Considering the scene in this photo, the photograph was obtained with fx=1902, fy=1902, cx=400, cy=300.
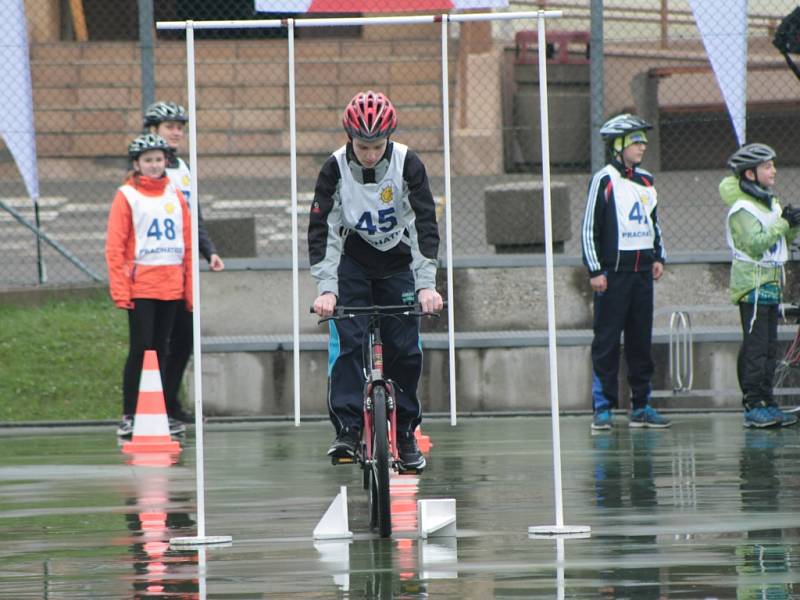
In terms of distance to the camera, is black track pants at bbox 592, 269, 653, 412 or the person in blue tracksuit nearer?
the person in blue tracksuit

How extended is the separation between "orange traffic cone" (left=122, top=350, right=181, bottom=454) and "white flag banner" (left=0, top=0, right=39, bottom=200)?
3.52 m

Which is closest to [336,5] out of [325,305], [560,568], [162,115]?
[162,115]

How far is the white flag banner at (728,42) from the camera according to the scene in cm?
1509

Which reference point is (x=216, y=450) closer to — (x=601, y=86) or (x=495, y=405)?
(x=495, y=405)

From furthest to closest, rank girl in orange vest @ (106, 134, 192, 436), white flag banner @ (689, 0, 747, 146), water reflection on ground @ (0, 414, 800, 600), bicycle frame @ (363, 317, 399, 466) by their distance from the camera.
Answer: white flag banner @ (689, 0, 747, 146) → girl in orange vest @ (106, 134, 192, 436) → bicycle frame @ (363, 317, 399, 466) → water reflection on ground @ (0, 414, 800, 600)

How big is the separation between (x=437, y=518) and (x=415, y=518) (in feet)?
2.55

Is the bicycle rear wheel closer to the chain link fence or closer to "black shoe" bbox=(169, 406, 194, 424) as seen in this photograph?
"black shoe" bbox=(169, 406, 194, 424)

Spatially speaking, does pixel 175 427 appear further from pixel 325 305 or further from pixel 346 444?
pixel 325 305

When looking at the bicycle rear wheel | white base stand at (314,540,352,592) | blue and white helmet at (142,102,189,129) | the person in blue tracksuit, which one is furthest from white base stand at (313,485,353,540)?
blue and white helmet at (142,102,189,129)

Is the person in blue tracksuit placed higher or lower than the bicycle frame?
higher

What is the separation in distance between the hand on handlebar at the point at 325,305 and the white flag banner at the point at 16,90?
760 cm

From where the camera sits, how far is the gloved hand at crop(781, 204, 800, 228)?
43.8 feet

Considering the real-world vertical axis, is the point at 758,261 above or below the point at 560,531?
above

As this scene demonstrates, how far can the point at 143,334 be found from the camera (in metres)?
13.2
